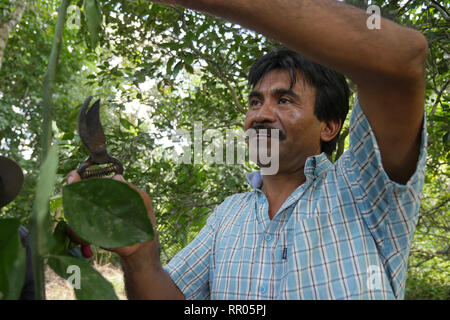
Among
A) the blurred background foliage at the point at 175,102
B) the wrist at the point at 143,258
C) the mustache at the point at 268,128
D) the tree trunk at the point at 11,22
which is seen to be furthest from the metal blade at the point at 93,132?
the tree trunk at the point at 11,22

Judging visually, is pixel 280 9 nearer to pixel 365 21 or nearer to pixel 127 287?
pixel 365 21

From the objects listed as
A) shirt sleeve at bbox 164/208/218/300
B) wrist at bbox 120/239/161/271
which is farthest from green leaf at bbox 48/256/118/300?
shirt sleeve at bbox 164/208/218/300

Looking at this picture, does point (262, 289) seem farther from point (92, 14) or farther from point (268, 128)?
point (92, 14)

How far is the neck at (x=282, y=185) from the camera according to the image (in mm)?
1338

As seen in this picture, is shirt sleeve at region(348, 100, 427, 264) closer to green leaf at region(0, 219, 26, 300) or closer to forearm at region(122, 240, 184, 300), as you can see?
forearm at region(122, 240, 184, 300)

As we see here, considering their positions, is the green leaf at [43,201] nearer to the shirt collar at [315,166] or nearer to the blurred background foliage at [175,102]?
the shirt collar at [315,166]

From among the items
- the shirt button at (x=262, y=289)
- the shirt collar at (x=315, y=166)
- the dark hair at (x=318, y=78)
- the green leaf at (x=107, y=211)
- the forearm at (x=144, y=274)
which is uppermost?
the dark hair at (x=318, y=78)

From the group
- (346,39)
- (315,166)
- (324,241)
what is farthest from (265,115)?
(346,39)

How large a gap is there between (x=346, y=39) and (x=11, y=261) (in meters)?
0.53

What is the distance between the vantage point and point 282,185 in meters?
1.36

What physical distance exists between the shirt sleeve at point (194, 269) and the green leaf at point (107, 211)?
939 millimetres

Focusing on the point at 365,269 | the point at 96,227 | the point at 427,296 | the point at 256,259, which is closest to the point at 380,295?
the point at 365,269

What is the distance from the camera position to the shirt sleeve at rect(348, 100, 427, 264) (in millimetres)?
873
